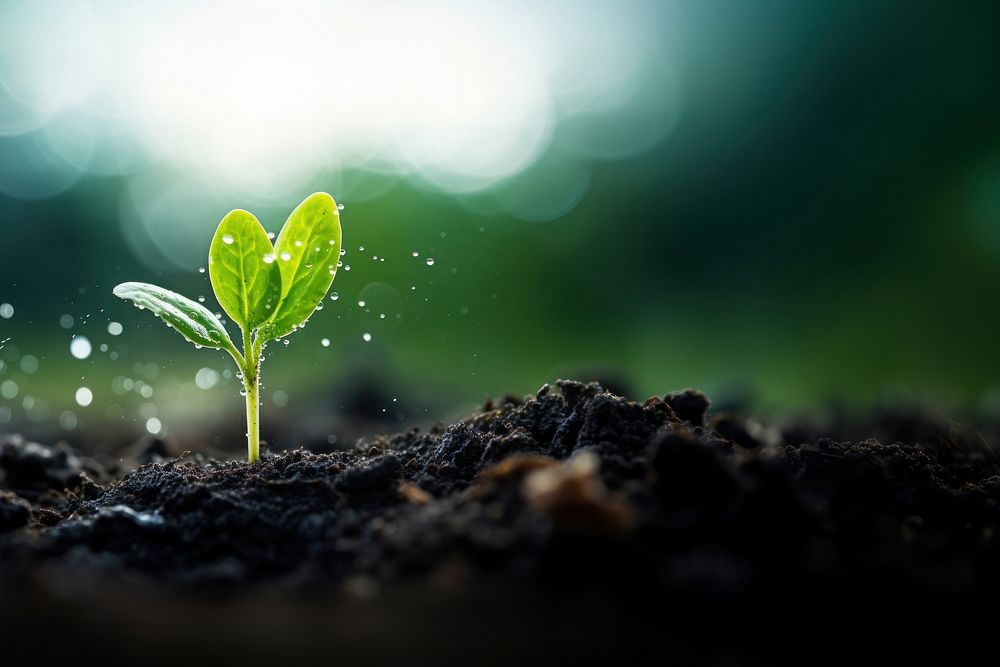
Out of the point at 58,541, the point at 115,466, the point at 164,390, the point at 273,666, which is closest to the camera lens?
the point at 273,666

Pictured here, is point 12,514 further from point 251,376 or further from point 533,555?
point 533,555

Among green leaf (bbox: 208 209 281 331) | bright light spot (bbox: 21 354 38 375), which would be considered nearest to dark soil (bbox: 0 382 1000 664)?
green leaf (bbox: 208 209 281 331)

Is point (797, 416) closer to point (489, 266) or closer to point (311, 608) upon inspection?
point (489, 266)

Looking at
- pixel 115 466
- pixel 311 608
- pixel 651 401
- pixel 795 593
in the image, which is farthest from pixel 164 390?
pixel 795 593

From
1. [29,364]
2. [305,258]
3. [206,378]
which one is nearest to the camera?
[305,258]

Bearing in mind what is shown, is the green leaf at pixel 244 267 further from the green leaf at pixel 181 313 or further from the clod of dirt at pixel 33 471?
the clod of dirt at pixel 33 471

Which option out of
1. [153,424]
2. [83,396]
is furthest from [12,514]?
[83,396]
